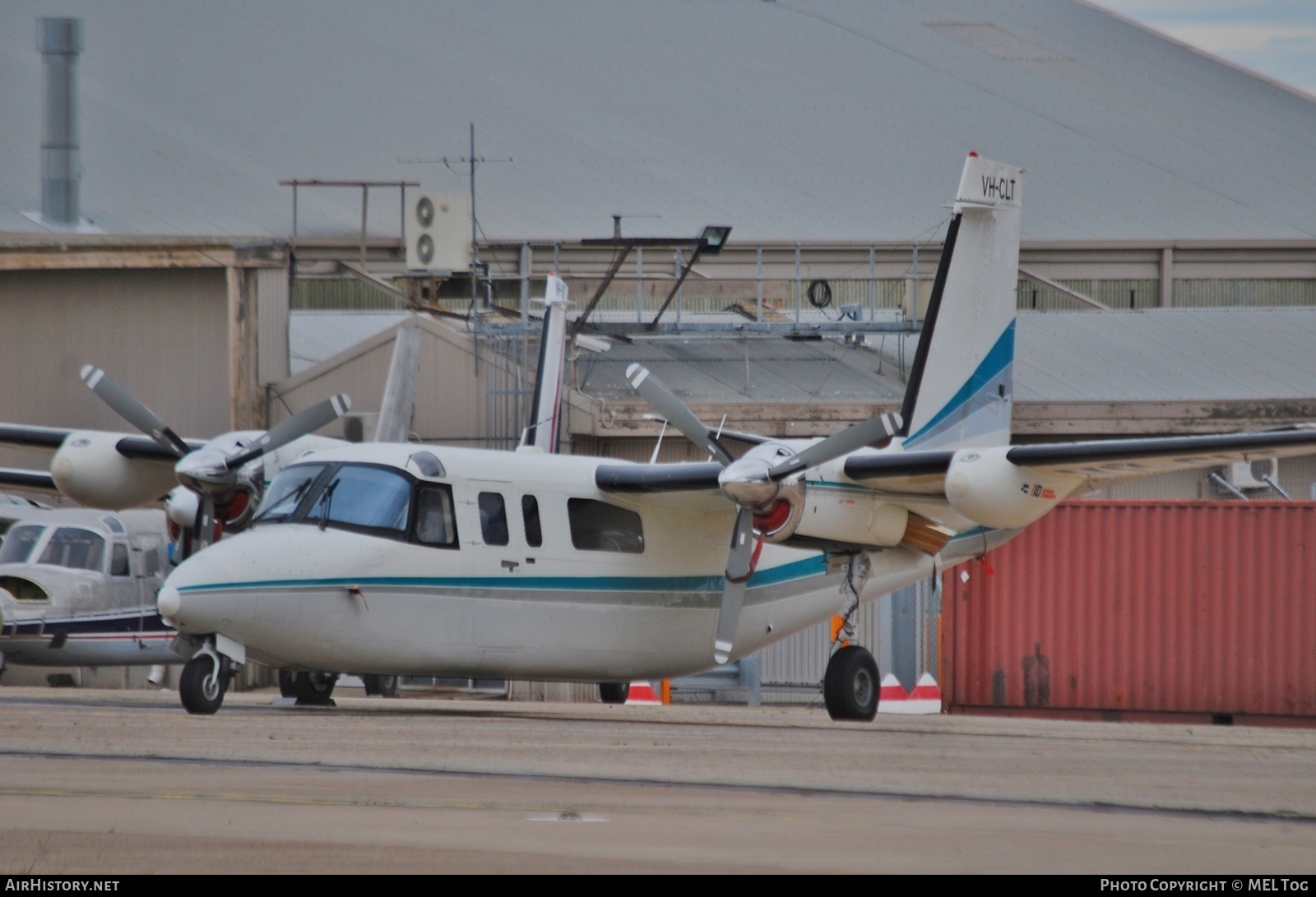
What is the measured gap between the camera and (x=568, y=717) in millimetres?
14680

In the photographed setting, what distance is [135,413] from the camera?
1661 centimetres

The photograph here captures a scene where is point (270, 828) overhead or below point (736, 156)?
below

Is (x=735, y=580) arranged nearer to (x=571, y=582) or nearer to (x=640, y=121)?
(x=571, y=582)

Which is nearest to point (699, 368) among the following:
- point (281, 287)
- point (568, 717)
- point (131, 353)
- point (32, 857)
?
point (281, 287)

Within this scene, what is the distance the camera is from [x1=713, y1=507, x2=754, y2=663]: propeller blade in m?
15.3

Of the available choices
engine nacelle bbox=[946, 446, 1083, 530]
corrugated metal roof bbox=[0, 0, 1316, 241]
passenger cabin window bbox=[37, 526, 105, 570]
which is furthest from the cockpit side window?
A: corrugated metal roof bbox=[0, 0, 1316, 241]

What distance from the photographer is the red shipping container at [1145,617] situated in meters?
20.3

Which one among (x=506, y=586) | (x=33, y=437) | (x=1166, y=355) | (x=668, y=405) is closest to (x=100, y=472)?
(x=33, y=437)

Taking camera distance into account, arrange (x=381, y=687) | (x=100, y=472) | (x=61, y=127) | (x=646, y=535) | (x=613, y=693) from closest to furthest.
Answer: (x=646, y=535) → (x=100, y=472) → (x=613, y=693) → (x=381, y=687) → (x=61, y=127)

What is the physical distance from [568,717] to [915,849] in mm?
9237

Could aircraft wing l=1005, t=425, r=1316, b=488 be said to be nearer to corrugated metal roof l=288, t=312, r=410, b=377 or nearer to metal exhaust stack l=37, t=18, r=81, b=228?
corrugated metal roof l=288, t=312, r=410, b=377

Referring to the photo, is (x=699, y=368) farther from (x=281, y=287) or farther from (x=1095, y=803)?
(x=1095, y=803)

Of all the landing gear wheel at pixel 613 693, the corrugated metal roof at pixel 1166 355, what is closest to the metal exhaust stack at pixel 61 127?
the landing gear wheel at pixel 613 693

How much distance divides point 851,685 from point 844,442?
8.44 ft
